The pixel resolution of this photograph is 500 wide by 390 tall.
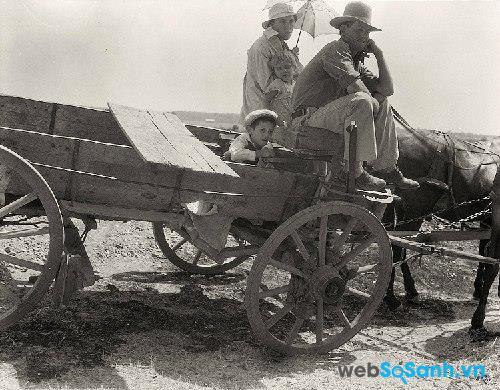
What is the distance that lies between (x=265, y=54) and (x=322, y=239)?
9.29 feet

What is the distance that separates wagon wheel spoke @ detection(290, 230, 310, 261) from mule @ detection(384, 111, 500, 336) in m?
2.24

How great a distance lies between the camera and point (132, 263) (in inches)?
267

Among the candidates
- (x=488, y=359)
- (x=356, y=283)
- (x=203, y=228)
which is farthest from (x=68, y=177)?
(x=356, y=283)

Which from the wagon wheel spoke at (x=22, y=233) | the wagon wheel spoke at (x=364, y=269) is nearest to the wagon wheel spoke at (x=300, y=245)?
the wagon wheel spoke at (x=364, y=269)

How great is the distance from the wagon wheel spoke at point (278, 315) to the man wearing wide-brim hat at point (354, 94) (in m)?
1.13

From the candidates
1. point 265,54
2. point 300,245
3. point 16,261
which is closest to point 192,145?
point 300,245

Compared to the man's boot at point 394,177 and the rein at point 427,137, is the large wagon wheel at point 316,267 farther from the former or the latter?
the rein at point 427,137

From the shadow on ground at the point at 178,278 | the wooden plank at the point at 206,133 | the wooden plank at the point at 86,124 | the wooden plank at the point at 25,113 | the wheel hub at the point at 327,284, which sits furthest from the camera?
the shadow on ground at the point at 178,278

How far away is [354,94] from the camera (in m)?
4.68

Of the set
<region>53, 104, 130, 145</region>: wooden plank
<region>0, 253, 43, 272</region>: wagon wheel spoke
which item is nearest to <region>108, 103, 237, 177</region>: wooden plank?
<region>53, 104, 130, 145</region>: wooden plank

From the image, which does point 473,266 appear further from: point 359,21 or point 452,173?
point 359,21

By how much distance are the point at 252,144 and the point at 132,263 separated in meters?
2.49

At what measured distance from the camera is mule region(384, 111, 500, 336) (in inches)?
259

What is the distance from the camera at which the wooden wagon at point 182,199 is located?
3867mm
